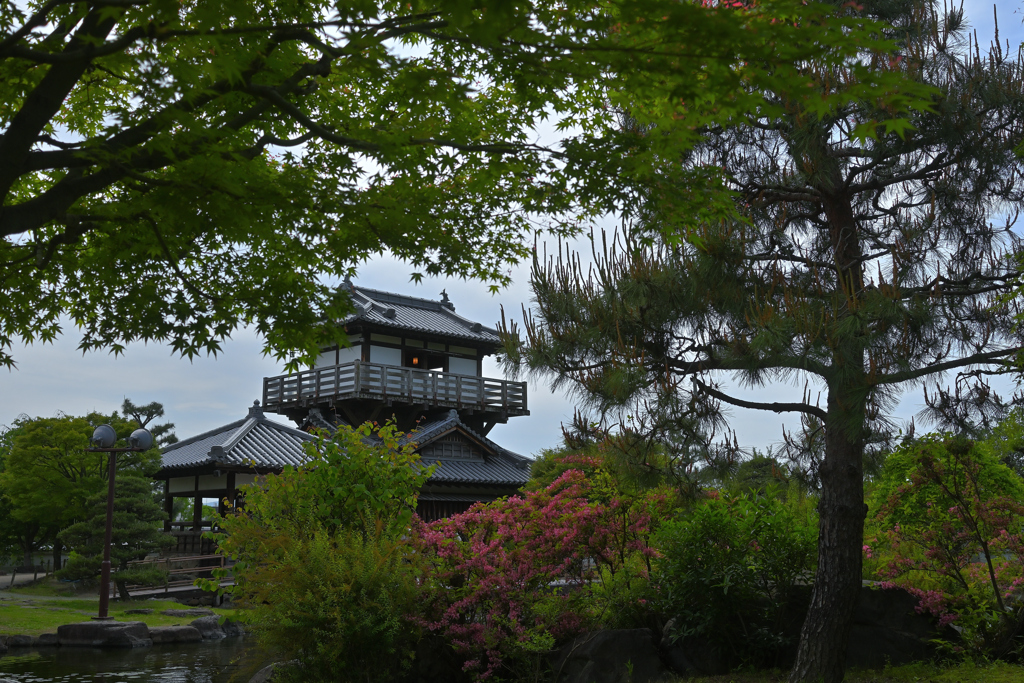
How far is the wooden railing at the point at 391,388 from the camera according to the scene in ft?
89.2

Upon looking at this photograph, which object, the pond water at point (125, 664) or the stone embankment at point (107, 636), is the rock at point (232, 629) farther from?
the pond water at point (125, 664)

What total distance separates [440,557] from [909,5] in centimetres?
751

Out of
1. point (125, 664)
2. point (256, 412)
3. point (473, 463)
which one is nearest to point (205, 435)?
point (256, 412)

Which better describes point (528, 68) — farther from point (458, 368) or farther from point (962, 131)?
point (458, 368)

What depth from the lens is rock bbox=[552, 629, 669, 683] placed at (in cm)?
812

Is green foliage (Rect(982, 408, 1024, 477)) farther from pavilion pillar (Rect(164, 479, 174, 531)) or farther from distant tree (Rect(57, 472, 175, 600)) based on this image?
pavilion pillar (Rect(164, 479, 174, 531))

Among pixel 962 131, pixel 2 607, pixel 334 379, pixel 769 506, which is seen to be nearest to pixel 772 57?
pixel 962 131

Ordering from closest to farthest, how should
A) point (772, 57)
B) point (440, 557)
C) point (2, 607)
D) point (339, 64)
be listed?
point (772, 57), point (339, 64), point (440, 557), point (2, 607)

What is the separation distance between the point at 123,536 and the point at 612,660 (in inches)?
627

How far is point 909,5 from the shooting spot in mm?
8219

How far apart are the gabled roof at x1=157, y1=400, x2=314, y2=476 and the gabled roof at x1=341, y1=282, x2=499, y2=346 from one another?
14.5 ft

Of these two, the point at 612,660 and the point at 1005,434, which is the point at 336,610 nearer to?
the point at 612,660

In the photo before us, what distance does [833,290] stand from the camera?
24.7 feet

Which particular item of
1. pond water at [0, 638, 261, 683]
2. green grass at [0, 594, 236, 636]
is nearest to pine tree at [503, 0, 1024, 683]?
pond water at [0, 638, 261, 683]
